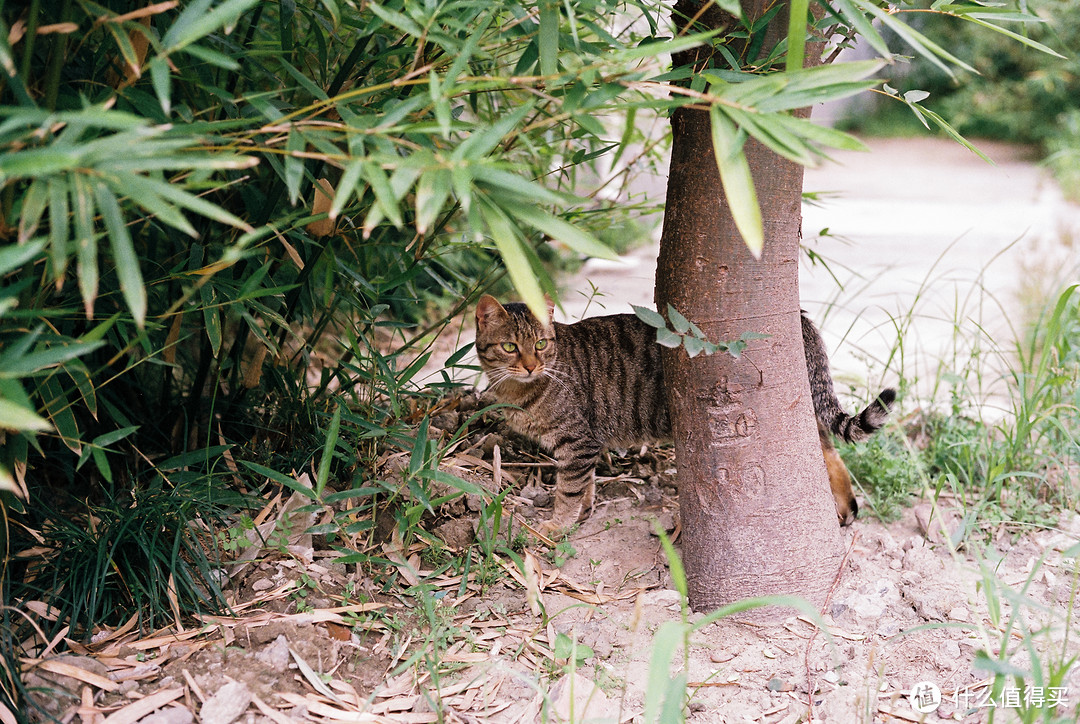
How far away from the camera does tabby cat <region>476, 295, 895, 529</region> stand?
273 centimetres

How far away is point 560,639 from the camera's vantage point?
1.95 metres

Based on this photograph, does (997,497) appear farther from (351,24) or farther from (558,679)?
(351,24)

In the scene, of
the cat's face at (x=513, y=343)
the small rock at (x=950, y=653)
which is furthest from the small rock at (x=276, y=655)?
the small rock at (x=950, y=653)

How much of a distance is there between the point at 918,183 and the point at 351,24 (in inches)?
364

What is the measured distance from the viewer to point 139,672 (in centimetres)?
181

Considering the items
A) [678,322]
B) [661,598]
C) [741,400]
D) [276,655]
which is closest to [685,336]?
[678,322]

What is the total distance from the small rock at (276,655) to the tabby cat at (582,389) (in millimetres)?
1028

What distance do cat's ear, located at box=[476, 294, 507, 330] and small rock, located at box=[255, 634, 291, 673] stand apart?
1.34 metres

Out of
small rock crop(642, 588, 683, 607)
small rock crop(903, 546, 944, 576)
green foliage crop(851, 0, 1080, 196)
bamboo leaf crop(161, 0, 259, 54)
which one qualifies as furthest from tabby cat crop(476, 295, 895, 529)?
green foliage crop(851, 0, 1080, 196)

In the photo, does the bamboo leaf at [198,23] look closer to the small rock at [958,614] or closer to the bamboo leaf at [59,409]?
the bamboo leaf at [59,409]

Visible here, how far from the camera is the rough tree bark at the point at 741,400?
6.84ft

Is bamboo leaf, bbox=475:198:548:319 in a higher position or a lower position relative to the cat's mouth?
higher

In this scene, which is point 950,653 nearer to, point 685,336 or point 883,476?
A: point 883,476

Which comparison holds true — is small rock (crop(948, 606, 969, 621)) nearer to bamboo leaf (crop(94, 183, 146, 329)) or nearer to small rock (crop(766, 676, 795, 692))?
small rock (crop(766, 676, 795, 692))
